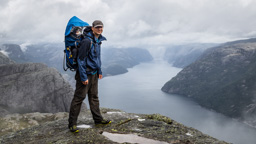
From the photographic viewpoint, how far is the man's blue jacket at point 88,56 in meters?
8.91

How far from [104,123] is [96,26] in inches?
205

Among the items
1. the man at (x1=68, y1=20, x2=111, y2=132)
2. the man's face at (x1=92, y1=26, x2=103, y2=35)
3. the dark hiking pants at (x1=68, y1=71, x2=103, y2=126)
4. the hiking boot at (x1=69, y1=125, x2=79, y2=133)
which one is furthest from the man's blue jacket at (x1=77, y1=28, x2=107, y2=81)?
the hiking boot at (x1=69, y1=125, x2=79, y2=133)

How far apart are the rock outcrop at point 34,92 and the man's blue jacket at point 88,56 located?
146102mm

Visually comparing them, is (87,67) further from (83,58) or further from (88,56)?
(83,58)

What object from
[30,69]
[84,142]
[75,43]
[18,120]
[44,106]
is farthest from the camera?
[30,69]

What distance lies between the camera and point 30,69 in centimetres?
17750

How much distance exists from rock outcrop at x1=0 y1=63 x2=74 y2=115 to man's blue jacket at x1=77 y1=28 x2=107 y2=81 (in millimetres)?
146102

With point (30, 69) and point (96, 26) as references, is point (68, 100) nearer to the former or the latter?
point (30, 69)

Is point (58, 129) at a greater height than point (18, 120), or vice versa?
point (58, 129)

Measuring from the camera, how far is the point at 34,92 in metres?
153

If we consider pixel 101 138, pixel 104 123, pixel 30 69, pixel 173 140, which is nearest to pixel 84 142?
pixel 101 138

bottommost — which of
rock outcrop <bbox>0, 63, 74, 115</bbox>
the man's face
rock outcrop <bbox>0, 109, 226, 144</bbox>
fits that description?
rock outcrop <bbox>0, 63, 74, 115</bbox>

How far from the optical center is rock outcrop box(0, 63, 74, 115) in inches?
5659

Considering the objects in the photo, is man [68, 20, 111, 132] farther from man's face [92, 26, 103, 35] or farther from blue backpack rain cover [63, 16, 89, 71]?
blue backpack rain cover [63, 16, 89, 71]
